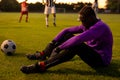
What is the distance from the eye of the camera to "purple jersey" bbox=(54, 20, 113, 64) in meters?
6.40

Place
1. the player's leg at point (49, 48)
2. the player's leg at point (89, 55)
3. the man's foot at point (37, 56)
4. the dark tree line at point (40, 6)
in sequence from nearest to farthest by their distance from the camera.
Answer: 1. the player's leg at point (89, 55)
2. the player's leg at point (49, 48)
3. the man's foot at point (37, 56)
4. the dark tree line at point (40, 6)

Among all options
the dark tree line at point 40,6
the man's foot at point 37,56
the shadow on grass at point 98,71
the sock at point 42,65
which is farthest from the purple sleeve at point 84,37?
the dark tree line at point 40,6

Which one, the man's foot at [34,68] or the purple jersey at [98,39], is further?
the man's foot at [34,68]

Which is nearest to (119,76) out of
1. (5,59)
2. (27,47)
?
(5,59)

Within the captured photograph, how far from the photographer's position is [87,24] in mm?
6680

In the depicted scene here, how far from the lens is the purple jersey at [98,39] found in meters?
6.40

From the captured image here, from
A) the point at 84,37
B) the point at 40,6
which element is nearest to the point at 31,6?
the point at 40,6

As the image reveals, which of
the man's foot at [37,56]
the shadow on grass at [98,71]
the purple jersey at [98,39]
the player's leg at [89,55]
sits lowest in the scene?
the shadow on grass at [98,71]

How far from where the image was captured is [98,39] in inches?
269

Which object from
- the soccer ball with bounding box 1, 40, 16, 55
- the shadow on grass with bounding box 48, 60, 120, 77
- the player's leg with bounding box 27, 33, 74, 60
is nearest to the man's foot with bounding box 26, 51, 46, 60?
the player's leg with bounding box 27, 33, 74, 60

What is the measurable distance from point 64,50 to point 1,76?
1.32 m

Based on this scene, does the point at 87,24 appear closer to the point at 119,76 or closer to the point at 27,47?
the point at 119,76

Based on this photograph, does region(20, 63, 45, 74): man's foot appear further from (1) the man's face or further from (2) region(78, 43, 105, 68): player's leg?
(1) the man's face

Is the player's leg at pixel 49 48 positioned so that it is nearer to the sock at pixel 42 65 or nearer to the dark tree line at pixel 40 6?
the sock at pixel 42 65
